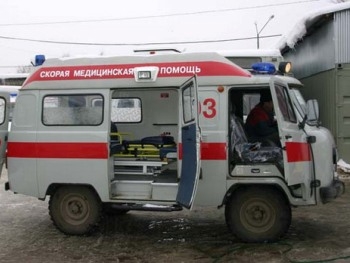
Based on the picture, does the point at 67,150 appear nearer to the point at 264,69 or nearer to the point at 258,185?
the point at 258,185

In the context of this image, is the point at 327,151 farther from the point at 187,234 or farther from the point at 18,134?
the point at 18,134

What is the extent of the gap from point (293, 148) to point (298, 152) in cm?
9

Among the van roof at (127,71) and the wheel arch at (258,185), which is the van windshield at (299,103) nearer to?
the van roof at (127,71)

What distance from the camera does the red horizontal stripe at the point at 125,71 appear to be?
7262mm

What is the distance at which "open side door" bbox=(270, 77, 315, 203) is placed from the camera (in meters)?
6.89

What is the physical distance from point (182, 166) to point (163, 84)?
1.18 metres

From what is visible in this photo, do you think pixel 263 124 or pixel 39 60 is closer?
pixel 263 124

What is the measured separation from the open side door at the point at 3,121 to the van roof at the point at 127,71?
0.44m

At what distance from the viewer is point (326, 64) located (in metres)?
14.3

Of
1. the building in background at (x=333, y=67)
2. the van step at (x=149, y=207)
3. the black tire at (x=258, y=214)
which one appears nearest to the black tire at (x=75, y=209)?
the van step at (x=149, y=207)

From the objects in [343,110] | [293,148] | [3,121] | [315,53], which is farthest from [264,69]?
[315,53]

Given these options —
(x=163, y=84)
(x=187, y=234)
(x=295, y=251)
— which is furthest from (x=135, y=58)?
(x=295, y=251)

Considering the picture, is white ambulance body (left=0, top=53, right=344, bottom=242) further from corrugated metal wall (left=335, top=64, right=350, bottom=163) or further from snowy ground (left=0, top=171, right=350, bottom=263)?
corrugated metal wall (left=335, top=64, right=350, bottom=163)

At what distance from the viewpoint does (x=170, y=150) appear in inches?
304
